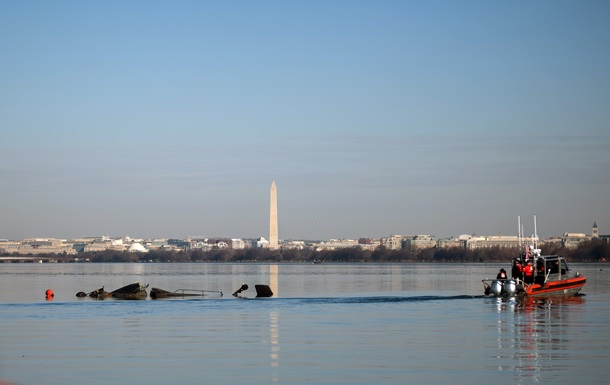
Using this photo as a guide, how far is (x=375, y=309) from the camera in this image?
5312 cm

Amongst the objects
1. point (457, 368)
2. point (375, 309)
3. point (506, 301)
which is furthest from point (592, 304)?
point (457, 368)

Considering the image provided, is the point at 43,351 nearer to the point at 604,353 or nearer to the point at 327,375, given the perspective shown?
the point at 327,375

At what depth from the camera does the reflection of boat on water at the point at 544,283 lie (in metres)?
58.5

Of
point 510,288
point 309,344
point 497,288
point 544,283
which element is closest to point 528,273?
point 544,283

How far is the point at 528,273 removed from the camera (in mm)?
60188

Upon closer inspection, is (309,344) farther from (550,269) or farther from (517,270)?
(550,269)

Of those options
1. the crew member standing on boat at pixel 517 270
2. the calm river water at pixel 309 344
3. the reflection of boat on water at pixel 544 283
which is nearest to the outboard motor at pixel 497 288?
the reflection of boat on water at pixel 544 283

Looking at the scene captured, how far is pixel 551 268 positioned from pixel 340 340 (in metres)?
29.8

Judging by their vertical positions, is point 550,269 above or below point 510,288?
above

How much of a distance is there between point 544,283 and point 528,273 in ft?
3.51

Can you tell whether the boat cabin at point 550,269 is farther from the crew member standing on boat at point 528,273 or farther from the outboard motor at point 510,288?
the outboard motor at point 510,288

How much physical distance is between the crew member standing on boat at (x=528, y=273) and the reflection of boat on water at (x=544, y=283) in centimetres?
9

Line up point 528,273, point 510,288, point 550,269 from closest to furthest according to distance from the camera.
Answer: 1. point 510,288
2. point 528,273
3. point 550,269

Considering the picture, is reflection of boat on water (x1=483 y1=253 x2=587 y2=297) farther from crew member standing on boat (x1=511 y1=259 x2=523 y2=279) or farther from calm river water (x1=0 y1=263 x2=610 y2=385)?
calm river water (x1=0 y1=263 x2=610 y2=385)
